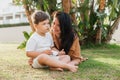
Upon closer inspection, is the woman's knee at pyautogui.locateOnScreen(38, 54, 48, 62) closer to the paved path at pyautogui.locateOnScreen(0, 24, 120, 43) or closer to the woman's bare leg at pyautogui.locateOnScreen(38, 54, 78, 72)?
the woman's bare leg at pyautogui.locateOnScreen(38, 54, 78, 72)

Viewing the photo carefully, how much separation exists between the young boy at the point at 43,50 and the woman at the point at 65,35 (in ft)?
0.48

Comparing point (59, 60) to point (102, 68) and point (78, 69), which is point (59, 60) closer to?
point (78, 69)

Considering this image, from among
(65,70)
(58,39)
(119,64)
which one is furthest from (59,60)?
(119,64)

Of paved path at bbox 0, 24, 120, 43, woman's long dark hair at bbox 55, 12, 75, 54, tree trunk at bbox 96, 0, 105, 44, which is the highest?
woman's long dark hair at bbox 55, 12, 75, 54

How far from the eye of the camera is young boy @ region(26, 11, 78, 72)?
4.33 meters

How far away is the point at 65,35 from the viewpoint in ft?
15.5

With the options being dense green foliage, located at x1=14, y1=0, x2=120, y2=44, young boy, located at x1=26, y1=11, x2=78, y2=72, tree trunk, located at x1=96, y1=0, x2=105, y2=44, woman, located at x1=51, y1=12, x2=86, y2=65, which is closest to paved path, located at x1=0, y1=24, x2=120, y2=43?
dense green foliage, located at x1=14, y1=0, x2=120, y2=44

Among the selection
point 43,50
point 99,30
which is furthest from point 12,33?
point 43,50

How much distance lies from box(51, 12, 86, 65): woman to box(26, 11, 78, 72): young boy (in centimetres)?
15

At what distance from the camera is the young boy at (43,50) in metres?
4.33

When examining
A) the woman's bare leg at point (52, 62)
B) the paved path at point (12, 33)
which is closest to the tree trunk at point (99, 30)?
the woman's bare leg at point (52, 62)

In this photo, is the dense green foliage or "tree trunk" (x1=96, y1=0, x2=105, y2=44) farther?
"tree trunk" (x1=96, y1=0, x2=105, y2=44)

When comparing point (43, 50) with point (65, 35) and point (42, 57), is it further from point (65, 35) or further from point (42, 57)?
point (65, 35)

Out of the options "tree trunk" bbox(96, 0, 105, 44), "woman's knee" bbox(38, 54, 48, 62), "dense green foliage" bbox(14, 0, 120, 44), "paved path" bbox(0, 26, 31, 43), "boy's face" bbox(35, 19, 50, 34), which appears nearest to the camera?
"woman's knee" bbox(38, 54, 48, 62)
